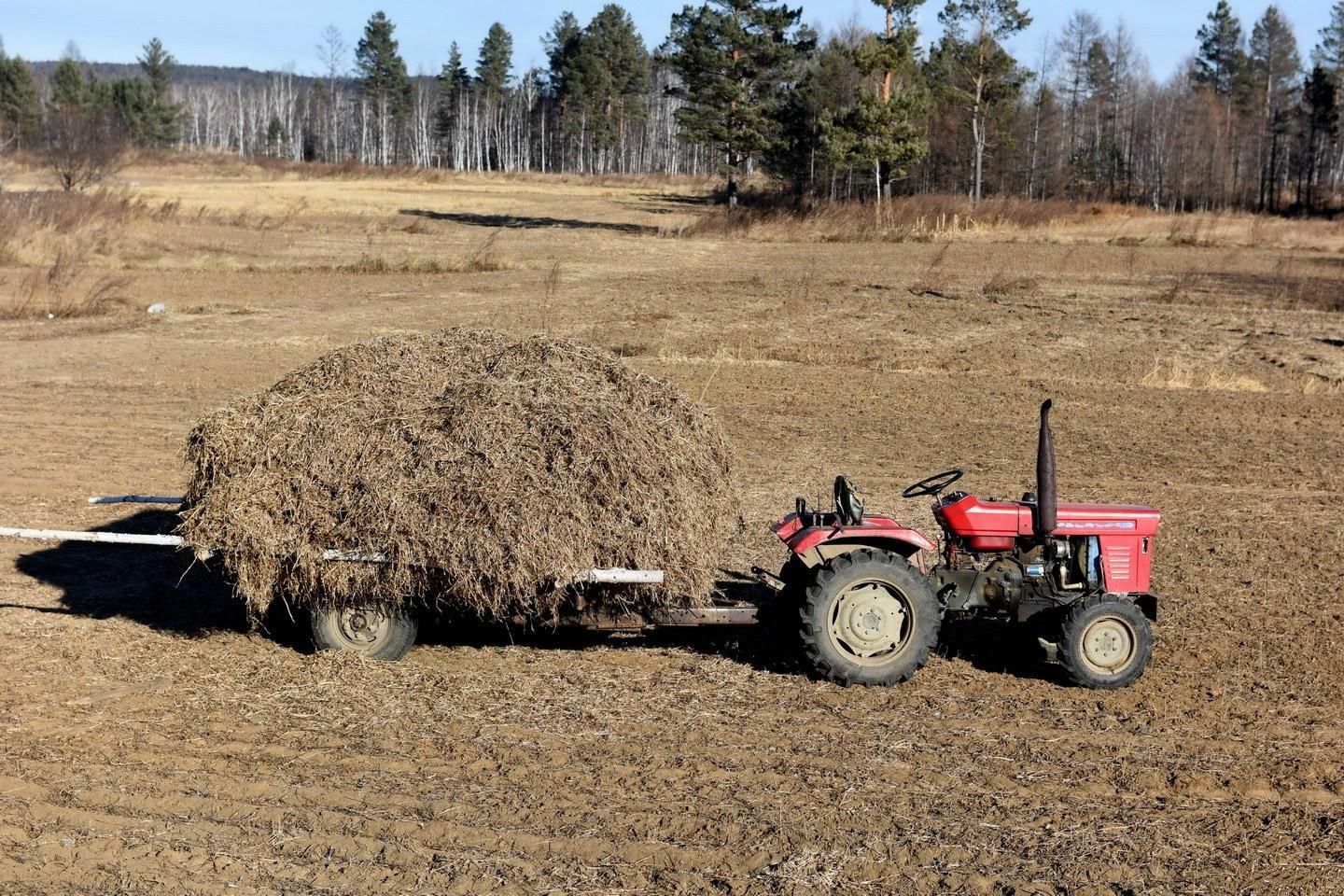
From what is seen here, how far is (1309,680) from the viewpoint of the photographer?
780 cm

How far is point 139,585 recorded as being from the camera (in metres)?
9.83

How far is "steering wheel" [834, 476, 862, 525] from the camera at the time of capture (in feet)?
25.2

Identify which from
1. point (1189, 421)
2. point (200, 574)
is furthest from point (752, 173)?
point (200, 574)

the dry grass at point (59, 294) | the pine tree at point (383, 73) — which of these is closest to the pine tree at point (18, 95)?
the pine tree at point (383, 73)

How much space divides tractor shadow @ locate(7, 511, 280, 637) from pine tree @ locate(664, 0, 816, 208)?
148 ft

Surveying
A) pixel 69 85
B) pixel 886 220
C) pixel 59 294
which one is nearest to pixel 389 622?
pixel 59 294

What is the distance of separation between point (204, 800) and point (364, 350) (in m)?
3.42

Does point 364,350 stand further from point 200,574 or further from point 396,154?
point 396,154

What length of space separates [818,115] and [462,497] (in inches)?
2108

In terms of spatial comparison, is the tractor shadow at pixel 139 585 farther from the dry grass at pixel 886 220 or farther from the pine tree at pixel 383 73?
the pine tree at pixel 383 73

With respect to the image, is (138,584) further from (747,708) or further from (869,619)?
(869,619)

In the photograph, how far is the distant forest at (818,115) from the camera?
53.6 meters

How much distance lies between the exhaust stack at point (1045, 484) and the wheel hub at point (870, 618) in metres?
0.93

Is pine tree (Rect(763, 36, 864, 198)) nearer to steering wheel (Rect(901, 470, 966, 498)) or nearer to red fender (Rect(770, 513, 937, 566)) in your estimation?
steering wheel (Rect(901, 470, 966, 498))
